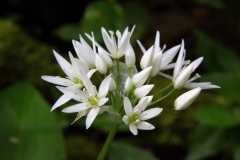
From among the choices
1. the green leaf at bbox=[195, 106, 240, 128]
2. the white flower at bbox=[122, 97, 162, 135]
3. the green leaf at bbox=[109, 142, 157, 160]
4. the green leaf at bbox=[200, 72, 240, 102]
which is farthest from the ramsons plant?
the green leaf at bbox=[200, 72, 240, 102]

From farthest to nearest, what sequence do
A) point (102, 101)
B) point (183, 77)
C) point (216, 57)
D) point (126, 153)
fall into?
point (216, 57)
point (126, 153)
point (183, 77)
point (102, 101)

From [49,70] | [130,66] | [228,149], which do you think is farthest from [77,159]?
[130,66]

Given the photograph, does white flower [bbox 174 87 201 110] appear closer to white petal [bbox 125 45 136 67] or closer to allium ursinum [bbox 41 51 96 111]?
white petal [bbox 125 45 136 67]

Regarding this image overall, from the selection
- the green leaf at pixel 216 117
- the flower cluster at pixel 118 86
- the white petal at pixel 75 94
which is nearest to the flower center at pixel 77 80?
the flower cluster at pixel 118 86

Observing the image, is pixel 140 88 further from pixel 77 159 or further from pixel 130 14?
pixel 130 14

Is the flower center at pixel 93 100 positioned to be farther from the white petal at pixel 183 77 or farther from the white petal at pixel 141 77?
the white petal at pixel 183 77

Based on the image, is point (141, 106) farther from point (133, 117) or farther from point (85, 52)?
point (85, 52)

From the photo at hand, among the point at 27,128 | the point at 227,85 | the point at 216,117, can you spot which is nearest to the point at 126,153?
the point at 27,128
